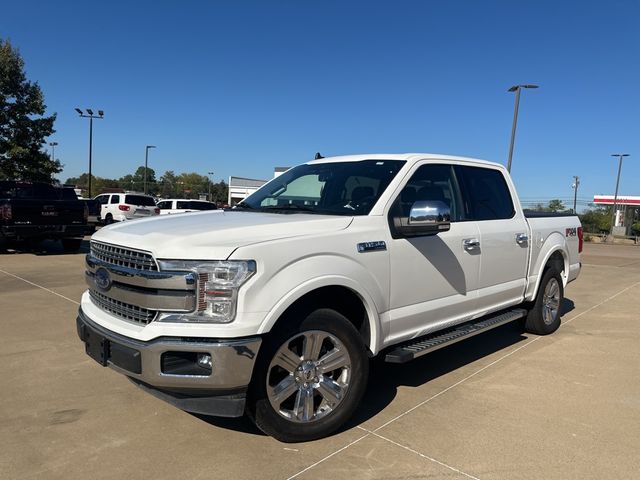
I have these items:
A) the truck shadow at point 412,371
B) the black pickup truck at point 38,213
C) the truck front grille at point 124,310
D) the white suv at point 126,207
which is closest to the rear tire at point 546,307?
the truck shadow at point 412,371

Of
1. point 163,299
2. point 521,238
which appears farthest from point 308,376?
point 521,238

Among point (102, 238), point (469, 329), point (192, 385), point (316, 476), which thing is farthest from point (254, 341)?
point (469, 329)

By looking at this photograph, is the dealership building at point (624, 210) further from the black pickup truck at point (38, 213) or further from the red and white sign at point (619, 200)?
the black pickup truck at point (38, 213)

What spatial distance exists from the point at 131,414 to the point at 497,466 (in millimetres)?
2454

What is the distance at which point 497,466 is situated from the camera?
118 inches

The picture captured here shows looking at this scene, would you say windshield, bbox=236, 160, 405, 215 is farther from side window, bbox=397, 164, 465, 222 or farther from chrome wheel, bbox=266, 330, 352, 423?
chrome wheel, bbox=266, 330, 352, 423

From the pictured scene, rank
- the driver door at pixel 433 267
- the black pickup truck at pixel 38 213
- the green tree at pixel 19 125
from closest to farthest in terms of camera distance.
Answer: the driver door at pixel 433 267
the black pickup truck at pixel 38 213
the green tree at pixel 19 125

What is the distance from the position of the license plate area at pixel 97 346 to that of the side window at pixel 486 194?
10.5ft

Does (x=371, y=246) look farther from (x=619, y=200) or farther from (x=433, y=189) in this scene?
(x=619, y=200)

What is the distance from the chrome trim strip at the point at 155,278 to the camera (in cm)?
282

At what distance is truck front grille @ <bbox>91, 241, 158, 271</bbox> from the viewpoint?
9.77ft

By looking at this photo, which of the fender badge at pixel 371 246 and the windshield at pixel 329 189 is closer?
the fender badge at pixel 371 246

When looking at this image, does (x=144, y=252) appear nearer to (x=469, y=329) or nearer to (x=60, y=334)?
(x=469, y=329)

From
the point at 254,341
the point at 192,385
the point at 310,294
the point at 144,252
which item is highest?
the point at 144,252
